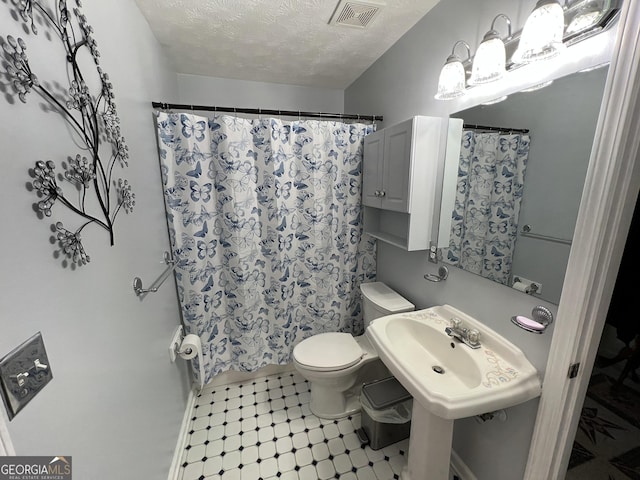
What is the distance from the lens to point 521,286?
972mm

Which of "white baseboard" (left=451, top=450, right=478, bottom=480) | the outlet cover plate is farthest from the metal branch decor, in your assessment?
"white baseboard" (left=451, top=450, right=478, bottom=480)

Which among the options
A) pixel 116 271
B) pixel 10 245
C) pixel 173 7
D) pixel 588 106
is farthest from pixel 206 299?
pixel 588 106

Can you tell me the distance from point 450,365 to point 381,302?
54 cm

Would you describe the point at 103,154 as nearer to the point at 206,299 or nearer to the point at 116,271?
the point at 116,271

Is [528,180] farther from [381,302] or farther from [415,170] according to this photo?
[381,302]

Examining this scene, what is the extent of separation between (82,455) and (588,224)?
1566mm

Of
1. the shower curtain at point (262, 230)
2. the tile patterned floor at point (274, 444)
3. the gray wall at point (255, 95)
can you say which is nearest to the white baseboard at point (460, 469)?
the tile patterned floor at point (274, 444)

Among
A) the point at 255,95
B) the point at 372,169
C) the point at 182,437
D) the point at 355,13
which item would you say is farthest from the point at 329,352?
the point at 255,95

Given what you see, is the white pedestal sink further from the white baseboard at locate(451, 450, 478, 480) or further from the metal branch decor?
the metal branch decor

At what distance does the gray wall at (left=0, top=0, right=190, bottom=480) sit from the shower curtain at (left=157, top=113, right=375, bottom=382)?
20 centimetres

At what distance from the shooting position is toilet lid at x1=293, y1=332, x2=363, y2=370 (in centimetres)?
153

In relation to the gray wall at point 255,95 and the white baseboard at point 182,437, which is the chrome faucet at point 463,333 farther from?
the gray wall at point 255,95

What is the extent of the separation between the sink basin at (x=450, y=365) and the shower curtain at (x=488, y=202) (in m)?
0.29

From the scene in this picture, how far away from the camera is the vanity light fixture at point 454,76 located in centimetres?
110
